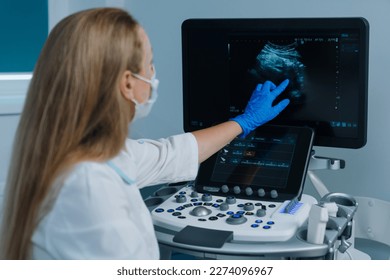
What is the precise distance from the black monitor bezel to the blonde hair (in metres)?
0.48

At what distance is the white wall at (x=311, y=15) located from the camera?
1.68 m

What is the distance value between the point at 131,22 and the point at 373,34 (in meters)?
0.82

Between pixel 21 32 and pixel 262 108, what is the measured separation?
106 cm

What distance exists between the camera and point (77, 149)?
1073mm

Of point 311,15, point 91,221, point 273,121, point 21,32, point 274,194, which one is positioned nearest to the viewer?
point 91,221

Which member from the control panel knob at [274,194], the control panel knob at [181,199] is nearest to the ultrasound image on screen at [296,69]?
the control panel knob at [274,194]

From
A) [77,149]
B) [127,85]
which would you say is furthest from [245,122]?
[77,149]

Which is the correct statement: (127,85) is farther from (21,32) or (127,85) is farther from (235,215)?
(21,32)

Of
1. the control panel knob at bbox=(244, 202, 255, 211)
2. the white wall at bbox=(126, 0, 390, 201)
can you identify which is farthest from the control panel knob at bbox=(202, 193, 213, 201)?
the white wall at bbox=(126, 0, 390, 201)

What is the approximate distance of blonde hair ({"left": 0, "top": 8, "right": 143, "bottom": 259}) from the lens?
1.06m

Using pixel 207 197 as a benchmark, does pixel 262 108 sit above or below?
above

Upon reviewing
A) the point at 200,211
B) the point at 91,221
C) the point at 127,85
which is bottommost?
the point at 200,211
